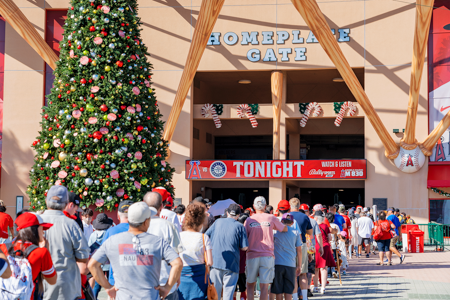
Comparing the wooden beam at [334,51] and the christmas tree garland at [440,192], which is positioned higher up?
the wooden beam at [334,51]

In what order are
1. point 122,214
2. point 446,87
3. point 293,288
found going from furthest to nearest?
point 446,87 → point 293,288 → point 122,214

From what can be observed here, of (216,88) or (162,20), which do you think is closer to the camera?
(162,20)

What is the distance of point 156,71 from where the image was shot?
28.8m

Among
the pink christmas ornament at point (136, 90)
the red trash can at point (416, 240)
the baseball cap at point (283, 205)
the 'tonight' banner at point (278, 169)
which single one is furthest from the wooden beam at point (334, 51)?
the baseball cap at point (283, 205)

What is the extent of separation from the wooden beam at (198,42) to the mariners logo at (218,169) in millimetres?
4248

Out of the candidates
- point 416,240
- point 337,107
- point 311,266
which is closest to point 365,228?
point 416,240

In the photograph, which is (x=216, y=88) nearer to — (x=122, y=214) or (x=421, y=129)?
(x=421, y=129)

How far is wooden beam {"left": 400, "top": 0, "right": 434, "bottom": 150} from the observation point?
1997cm

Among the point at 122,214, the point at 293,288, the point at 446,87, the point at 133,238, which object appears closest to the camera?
the point at 133,238

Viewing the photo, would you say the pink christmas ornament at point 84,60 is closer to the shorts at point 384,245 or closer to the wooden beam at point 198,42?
the shorts at point 384,245

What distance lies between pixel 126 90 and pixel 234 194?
1086 inches

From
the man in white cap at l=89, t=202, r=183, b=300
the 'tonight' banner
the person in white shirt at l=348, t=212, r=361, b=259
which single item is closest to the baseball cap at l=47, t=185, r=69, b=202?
the man in white cap at l=89, t=202, r=183, b=300

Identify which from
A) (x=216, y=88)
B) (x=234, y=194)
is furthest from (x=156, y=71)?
(x=234, y=194)

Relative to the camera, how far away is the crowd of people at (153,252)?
4887 mm
